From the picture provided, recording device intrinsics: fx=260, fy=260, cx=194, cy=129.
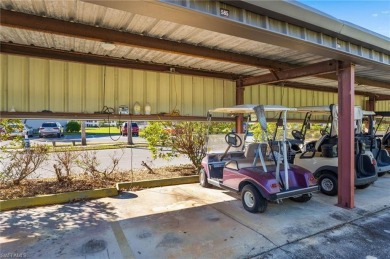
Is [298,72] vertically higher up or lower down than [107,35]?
lower down

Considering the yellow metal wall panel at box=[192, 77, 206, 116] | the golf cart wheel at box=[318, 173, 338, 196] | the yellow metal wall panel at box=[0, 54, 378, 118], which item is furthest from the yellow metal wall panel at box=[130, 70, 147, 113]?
Answer: the golf cart wheel at box=[318, 173, 338, 196]

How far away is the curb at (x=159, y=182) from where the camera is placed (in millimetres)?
6531

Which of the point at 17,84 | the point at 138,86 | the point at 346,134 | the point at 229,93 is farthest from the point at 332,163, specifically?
the point at 17,84

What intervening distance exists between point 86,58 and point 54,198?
314 centimetres

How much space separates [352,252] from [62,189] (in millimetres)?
5759

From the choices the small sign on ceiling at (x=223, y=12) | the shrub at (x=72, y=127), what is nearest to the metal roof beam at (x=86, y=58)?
the small sign on ceiling at (x=223, y=12)

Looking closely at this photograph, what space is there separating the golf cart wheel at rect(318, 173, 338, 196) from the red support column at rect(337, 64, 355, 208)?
2.46 ft

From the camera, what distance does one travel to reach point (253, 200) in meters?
4.84

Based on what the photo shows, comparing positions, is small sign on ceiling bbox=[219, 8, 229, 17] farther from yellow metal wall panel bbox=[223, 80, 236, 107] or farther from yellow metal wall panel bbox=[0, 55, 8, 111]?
yellow metal wall panel bbox=[223, 80, 236, 107]

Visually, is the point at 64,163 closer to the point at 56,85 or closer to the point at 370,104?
the point at 56,85

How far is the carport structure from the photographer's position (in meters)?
3.25

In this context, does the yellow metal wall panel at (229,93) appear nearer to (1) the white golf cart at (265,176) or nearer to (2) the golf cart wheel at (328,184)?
(1) the white golf cart at (265,176)

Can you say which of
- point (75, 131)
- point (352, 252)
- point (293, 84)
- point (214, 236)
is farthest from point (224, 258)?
point (75, 131)

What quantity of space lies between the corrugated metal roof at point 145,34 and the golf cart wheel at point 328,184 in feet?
8.85
